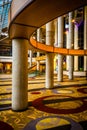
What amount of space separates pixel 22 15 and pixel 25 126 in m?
3.84

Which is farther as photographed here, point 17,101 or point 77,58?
point 77,58

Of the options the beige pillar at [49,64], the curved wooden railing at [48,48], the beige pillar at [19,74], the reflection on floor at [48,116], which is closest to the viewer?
the reflection on floor at [48,116]

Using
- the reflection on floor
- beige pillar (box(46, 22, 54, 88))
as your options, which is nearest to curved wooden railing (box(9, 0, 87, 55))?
the reflection on floor

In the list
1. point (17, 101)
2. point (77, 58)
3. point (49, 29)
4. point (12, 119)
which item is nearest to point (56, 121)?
point (12, 119)

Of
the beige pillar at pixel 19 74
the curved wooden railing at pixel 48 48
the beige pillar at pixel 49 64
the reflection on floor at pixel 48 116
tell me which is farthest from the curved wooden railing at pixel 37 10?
the beige pillar at pixel 49 64

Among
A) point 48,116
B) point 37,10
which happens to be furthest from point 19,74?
point 37,10

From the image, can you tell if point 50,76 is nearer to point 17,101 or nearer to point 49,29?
point 49,29

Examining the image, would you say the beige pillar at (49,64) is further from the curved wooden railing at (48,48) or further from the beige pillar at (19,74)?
the beige pillar at (19,74)

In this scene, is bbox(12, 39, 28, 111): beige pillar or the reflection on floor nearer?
the reflection on floor

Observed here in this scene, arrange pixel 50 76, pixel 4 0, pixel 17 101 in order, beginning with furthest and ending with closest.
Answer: pixel 50 76 → pixel 4 0 → pixel 17 101

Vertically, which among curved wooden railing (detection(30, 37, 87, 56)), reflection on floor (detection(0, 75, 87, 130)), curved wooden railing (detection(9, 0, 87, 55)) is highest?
curved wooden railing (detection(9, 0, 87, 55))

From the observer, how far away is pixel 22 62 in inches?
310

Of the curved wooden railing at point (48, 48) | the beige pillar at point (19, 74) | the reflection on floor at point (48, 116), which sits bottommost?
the reflection on floor at point (48, 116)

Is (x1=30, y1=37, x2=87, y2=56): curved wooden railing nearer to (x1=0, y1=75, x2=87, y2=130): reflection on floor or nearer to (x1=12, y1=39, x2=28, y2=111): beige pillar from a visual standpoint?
(x1=12, y1=39, x2=28, y2=111): beige pillar
